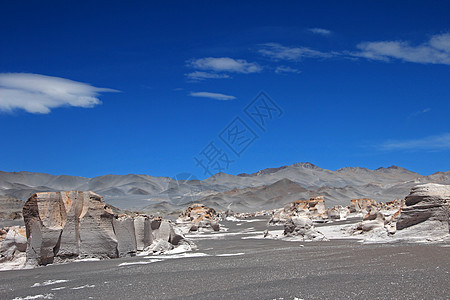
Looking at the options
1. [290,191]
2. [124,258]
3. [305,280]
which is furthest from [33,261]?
[290,191]

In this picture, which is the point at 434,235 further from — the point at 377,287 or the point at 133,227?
the point at 133,227

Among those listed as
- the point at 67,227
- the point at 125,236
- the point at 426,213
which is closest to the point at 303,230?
the point at 426,213

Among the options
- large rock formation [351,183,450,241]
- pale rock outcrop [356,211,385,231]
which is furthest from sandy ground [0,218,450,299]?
pale rock outcrop [356,211,385,231]

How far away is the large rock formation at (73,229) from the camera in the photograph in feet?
38.4

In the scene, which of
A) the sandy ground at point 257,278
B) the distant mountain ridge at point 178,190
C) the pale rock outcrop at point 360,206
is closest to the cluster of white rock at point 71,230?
the sandy ground at point 257,278

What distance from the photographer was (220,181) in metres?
198

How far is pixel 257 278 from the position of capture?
25.3 ft

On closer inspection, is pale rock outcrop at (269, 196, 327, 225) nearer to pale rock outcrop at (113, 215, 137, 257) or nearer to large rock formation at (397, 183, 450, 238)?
large rock formation at (397, 183, 450, 238)

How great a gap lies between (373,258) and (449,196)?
5.88 m

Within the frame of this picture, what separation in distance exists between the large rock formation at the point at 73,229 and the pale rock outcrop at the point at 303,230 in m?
6.96

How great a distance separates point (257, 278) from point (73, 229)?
642 cm

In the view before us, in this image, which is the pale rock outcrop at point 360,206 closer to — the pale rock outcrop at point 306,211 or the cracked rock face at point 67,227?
the pale rock outcrop at point 306,211

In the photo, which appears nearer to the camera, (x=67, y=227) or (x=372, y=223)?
(x=67, y=227)

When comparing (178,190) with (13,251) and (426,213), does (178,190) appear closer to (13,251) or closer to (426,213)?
(426,213)
